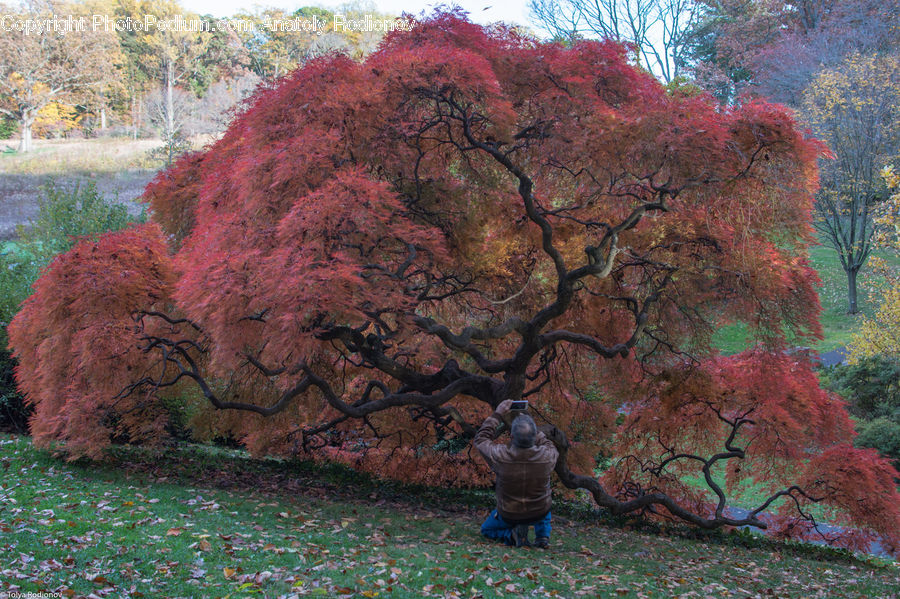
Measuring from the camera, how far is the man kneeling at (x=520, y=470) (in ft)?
20.8

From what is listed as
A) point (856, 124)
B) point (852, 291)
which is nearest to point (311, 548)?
point (856, 124)

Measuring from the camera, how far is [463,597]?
524 centimetres

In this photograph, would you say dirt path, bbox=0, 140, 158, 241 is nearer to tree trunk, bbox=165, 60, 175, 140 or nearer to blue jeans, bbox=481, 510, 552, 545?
tree trunk, bbox=165, 60, 175, 140

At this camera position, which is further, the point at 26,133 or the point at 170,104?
the point at 26,133

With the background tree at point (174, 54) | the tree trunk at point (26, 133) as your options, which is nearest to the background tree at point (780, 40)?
the background tree at point (174, 54)

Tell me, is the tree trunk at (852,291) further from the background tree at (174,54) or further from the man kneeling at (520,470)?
the background tree at (174,54)

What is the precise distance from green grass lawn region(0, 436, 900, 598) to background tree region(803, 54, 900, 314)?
1726cm

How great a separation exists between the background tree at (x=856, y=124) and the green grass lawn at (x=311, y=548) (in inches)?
679

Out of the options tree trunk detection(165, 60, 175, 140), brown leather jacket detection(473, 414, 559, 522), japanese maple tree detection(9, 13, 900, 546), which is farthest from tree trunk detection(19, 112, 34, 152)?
brown leather jacket detection(473, 414, 559, 522)

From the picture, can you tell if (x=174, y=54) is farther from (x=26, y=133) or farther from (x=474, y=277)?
(x=474, y=277)

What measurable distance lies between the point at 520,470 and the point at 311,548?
2061mm

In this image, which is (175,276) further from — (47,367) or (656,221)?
(656,221)

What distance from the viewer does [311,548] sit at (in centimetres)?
621

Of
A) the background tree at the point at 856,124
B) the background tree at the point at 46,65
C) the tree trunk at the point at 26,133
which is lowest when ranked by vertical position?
the background tree at the point at 856,124
